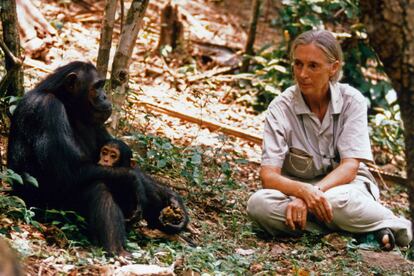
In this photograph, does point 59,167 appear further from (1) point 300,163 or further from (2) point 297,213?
(1) point 300,163

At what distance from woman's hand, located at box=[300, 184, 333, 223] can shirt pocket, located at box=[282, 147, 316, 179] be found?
413mm

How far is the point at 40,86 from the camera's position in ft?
17.2

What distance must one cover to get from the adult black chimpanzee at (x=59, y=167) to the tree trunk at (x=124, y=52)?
1.31 meters

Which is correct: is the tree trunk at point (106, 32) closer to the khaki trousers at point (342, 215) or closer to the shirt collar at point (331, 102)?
the shirt collar at point (331, 102)

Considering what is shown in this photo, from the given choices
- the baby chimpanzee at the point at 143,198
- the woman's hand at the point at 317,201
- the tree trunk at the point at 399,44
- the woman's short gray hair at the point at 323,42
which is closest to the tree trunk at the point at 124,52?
the baby chimpanzee at the point at 143,198

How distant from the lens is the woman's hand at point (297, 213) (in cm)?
567

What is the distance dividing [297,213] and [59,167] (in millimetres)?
1881

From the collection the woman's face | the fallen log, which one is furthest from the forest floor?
the woman's face

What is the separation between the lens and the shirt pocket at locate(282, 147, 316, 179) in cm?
606

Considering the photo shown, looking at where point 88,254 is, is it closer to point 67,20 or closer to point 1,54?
point 1,54

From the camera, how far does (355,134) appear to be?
5.95 m

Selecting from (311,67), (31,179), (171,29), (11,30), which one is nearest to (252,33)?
(171,29)

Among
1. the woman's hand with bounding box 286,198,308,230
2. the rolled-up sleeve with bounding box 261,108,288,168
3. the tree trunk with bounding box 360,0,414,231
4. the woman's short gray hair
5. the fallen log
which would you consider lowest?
the fallen log

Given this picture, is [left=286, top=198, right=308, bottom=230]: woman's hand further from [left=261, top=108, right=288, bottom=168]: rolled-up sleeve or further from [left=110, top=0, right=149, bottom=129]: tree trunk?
[left=110, top=0, right=149, bottom=129]: tree trunk
